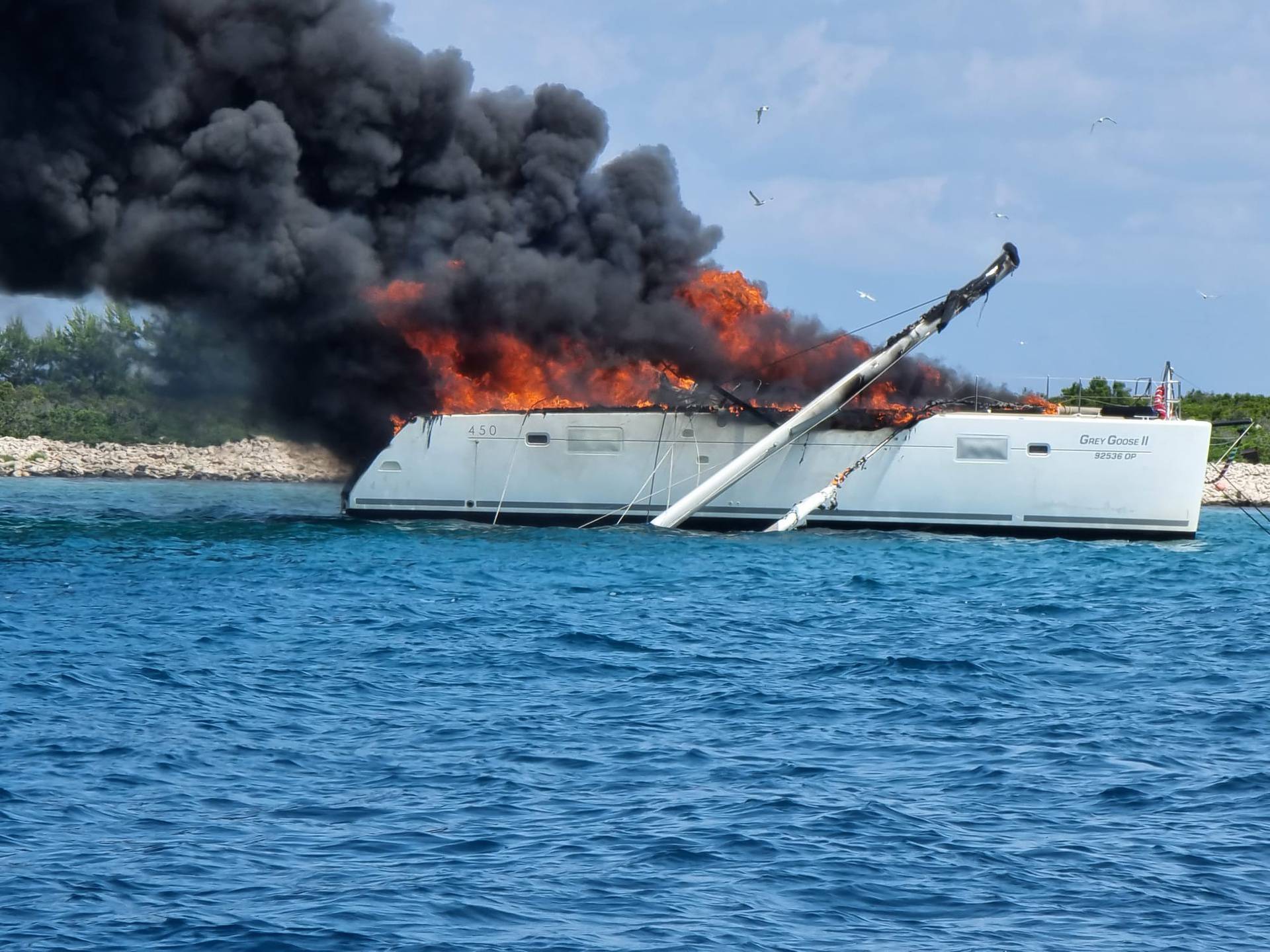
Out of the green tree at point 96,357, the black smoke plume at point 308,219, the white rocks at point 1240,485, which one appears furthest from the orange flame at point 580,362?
the green tree at point 96,357

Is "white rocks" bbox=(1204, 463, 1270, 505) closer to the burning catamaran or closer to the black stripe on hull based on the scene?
the black stripe on hull

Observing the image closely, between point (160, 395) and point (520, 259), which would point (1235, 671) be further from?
point (160, 395)

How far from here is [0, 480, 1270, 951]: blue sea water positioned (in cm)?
1023

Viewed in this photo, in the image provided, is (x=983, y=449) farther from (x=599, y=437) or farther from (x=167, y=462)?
(x=167, y=462)

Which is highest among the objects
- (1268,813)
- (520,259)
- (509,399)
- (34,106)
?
(34,106)

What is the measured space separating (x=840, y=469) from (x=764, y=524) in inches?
111

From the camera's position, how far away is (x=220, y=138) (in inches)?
1690

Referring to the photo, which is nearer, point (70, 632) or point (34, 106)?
point (70, 632)

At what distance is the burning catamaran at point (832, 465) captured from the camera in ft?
131

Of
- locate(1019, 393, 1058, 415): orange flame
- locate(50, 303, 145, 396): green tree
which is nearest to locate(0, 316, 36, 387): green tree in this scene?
locate(50, 303, 145, 396): green tree

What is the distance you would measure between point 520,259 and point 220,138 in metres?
9.79

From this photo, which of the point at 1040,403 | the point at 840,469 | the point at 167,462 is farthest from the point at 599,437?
the point at 167,462

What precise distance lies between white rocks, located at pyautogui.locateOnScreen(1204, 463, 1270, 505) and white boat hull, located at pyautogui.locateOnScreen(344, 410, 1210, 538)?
110 ft

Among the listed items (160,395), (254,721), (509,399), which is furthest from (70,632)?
(160,395)
